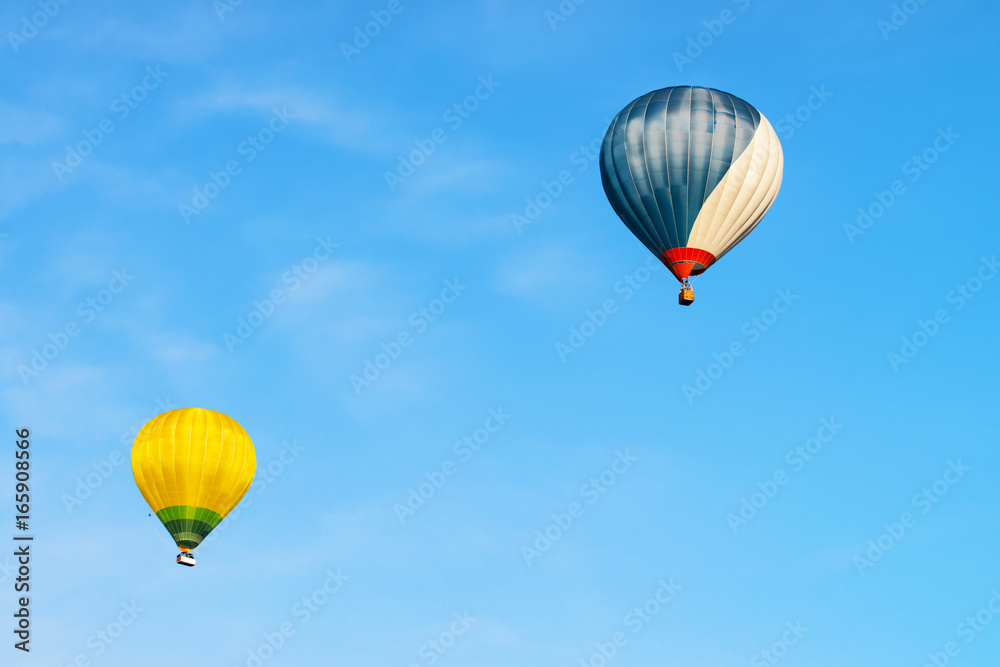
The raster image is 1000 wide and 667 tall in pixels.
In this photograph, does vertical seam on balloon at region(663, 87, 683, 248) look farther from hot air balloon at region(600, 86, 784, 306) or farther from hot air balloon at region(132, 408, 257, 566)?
hot air balloon at region(132, 408, 257, 566)

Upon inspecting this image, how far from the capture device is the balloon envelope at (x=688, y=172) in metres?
68.7

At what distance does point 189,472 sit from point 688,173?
74.8 feet

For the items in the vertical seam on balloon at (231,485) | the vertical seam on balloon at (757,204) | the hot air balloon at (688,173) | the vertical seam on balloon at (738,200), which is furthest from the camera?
the vertical seam on balloon at (231,485)

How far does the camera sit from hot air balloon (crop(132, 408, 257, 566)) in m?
Result: 71.9

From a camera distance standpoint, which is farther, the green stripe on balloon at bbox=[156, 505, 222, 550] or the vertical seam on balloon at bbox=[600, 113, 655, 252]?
the green stripe on balloon at bbox=[156, 505, 222, 550]

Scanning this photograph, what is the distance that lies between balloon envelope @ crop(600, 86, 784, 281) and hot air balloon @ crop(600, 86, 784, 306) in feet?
0.12

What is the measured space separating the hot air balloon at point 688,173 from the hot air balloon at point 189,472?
18.7m

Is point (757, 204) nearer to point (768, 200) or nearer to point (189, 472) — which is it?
point (768, 200)

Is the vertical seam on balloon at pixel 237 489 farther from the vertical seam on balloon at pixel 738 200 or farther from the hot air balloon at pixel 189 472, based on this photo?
the vertical seam on balloon at pixel 738 200

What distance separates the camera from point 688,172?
6862 centimetres

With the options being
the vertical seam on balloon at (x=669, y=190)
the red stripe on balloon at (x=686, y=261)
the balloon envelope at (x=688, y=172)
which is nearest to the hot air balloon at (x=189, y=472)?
the balloon envelope at (x=688, y=172)

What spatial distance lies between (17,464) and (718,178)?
27803 mm

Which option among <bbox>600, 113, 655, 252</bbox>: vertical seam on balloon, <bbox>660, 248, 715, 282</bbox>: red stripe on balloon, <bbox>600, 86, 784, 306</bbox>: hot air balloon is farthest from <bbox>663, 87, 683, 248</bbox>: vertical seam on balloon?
<bbox>600, 113, 655, 252</bbox>: vertical seam on balloon

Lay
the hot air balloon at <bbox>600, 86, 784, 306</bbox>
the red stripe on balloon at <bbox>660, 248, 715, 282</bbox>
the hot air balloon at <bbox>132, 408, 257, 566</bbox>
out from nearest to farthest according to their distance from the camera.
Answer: the hot air balloon at <bbox>600, 86, 784, 306</bbox>
the red stripe on balloon at <bbox>660, 248, 715, 282</bbox>
the hot air balloon at <bbox>132, 408, 257, 566</bbox>
